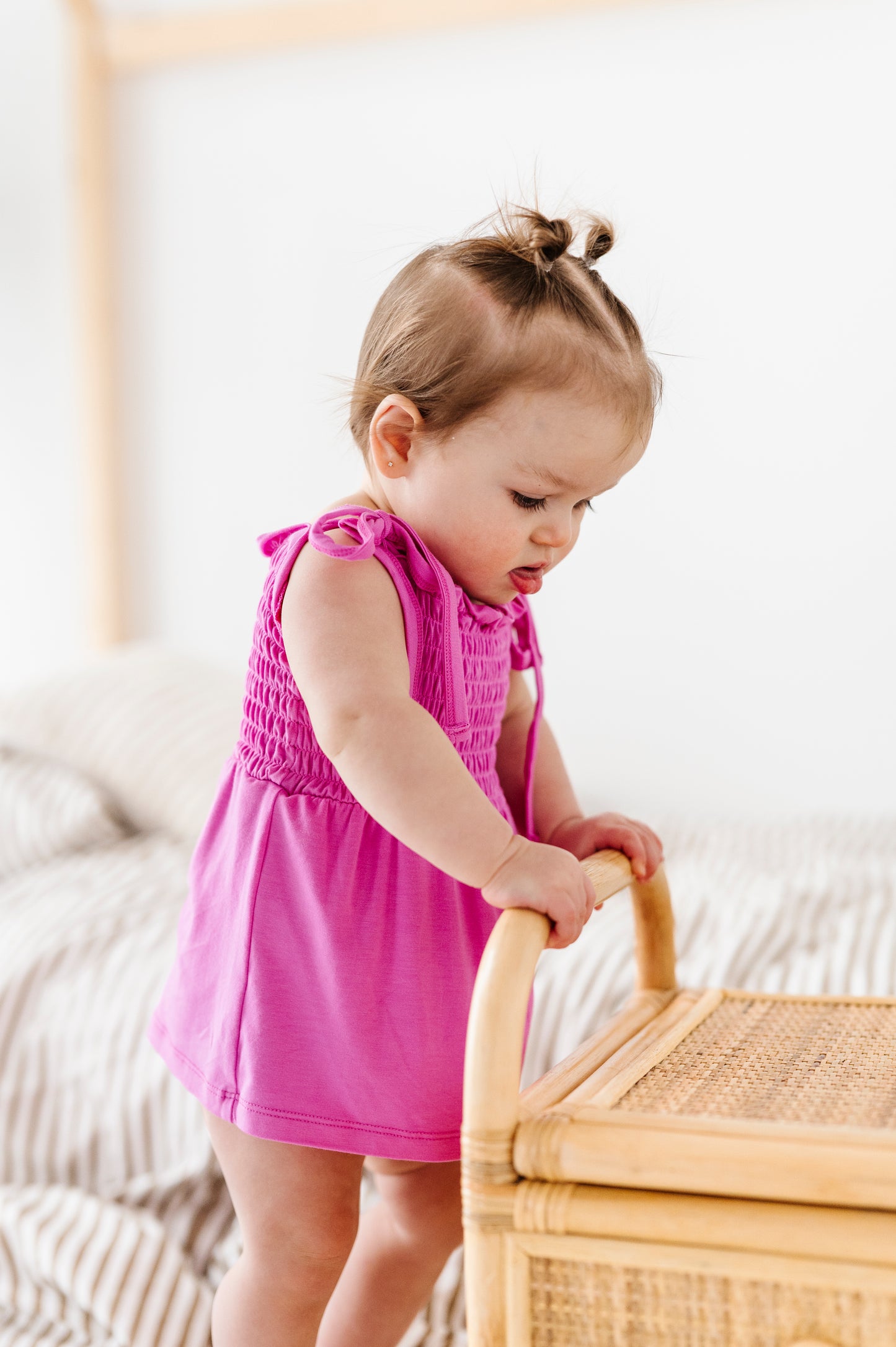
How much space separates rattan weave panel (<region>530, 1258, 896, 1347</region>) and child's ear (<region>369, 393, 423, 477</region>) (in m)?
0.45

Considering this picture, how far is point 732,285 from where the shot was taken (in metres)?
2.31

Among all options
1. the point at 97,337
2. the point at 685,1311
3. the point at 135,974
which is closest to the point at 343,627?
the point at 685,1311

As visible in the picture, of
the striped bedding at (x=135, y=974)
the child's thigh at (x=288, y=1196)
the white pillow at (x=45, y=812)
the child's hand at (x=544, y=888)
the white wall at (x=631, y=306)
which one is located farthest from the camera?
the white wall at (x=631, y=306)

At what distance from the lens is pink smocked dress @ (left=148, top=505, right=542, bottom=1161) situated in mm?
733

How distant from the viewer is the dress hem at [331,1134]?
28.6 inches

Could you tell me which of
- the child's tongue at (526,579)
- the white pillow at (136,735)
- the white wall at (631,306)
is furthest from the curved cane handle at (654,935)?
the white wall at (631,306)

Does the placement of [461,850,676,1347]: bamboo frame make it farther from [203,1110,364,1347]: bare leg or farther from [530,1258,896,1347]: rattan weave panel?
[203,1110,364,1347]: bare leg

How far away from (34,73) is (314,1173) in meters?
2.72

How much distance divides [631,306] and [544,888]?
5.55ft

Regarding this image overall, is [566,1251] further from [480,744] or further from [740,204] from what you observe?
[740,204]

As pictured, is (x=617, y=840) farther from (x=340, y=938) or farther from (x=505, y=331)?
(x=505, y=331)

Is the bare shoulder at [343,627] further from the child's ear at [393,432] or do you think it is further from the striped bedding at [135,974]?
the striped bedding at [135,974]

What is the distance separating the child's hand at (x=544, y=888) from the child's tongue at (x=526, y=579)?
0.18 meters

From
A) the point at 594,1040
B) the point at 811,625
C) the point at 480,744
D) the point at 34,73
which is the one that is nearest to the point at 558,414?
the point at 480,744
